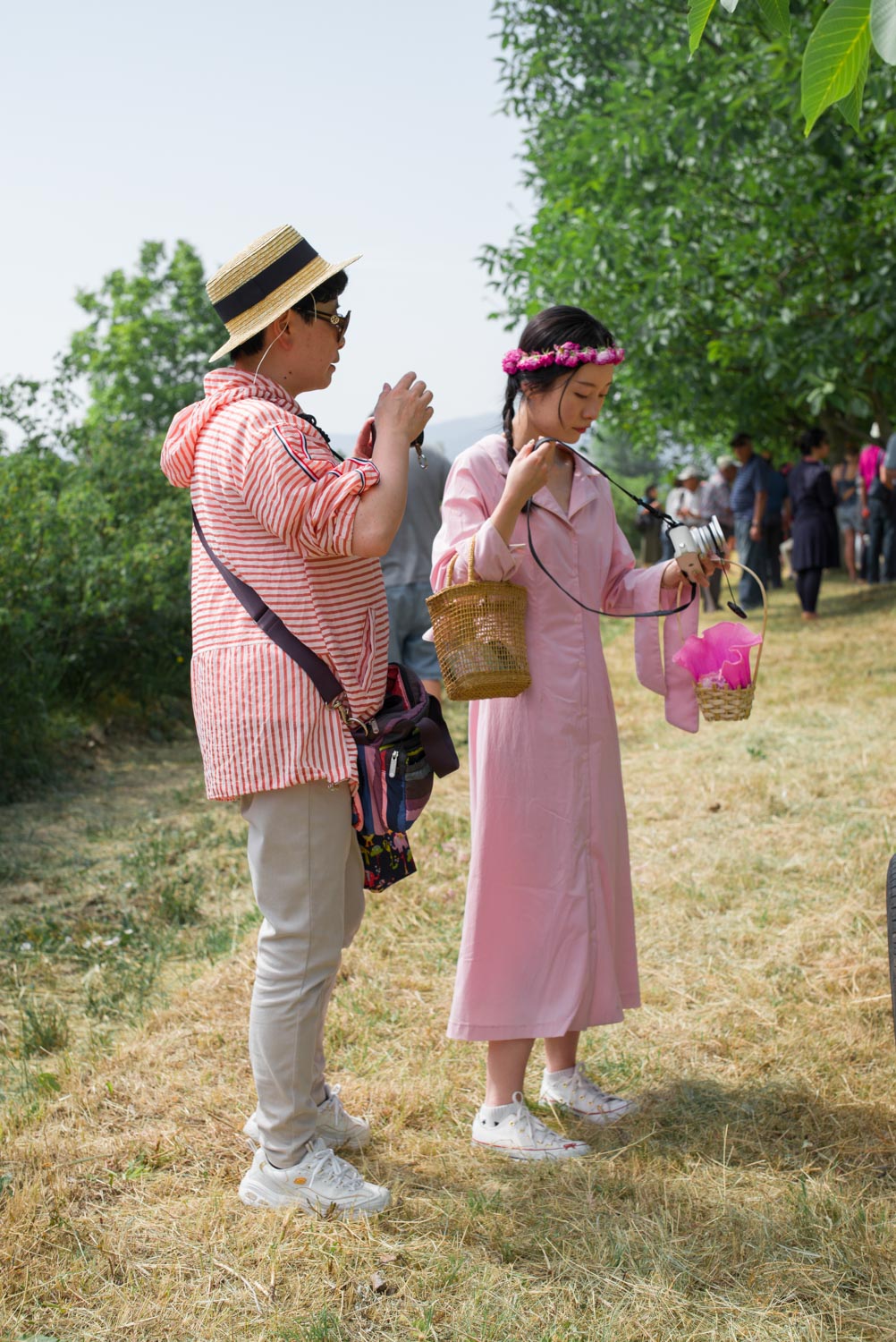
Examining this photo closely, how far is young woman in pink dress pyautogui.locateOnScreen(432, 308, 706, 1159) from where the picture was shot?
3.03 meters

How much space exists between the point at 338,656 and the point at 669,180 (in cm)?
1079

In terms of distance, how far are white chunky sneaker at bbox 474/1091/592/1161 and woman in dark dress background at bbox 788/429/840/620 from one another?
10.3 metres

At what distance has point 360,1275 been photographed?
253cm

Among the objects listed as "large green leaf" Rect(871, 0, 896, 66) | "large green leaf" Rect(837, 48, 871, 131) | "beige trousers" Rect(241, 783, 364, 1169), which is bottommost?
"beige trousers" Rect(241, 783, 364, 1169)

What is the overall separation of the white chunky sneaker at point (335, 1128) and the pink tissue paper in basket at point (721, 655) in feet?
4.33

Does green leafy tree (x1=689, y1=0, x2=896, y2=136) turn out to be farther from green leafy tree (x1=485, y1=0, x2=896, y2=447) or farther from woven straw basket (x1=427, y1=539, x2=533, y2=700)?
green leafy tree (x1=485, y1=0, x2=896, y2=447)

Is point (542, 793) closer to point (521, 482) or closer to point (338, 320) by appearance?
point (521, 482)

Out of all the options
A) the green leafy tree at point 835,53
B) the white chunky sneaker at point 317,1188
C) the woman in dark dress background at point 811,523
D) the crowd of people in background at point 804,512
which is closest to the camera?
the green leafy tree at point 835,53

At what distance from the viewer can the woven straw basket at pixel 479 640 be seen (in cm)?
285

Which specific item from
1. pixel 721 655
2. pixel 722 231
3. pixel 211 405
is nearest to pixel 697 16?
pixel 211 405

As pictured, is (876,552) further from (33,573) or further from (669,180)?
(33,573)

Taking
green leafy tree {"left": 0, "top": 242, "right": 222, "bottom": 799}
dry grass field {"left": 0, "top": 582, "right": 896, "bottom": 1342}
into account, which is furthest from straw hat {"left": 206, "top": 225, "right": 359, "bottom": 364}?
green leafy tree {"left": 0, "top": 242, "right": 222, "bottom": 799}

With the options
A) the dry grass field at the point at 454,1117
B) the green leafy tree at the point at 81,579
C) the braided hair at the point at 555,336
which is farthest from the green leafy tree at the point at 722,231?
the braided hair at the point at 555,336

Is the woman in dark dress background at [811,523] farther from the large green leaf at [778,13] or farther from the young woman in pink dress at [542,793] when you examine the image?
the large green leaf at [778,13]
